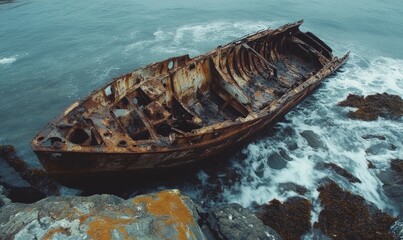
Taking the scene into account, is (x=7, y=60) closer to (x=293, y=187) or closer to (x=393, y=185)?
(x=293, y=187)

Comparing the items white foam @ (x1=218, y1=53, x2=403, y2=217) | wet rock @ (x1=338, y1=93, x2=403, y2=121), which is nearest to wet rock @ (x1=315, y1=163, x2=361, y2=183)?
white foam @ (x1=218, y1=53, x2=403, y2=217)

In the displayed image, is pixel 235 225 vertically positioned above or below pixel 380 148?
above

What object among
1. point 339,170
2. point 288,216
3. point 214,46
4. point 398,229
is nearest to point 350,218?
point 398,229

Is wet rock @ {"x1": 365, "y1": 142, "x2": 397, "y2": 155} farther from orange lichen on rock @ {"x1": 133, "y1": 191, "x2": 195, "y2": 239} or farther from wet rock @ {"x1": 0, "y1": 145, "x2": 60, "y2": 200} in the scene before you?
wet rock @ {"x1": 0, "y1": 145, "x2": 60, "y2": 200}

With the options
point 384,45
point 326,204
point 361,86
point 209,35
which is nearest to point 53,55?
point 209,35

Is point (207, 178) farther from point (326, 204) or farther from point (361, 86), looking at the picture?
point (361, 86)

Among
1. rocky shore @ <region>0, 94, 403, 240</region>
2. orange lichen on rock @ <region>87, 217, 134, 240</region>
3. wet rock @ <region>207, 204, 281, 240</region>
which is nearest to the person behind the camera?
orange lichen on rock @ <region>87, 217, 134, 240</region>
